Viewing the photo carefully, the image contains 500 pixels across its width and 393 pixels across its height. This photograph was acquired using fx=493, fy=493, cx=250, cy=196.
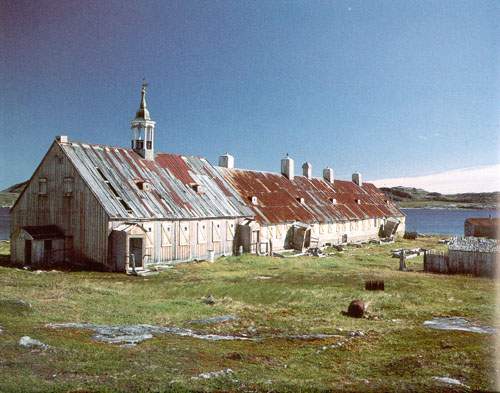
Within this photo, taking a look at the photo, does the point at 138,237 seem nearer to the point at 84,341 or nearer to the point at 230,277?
the point at 230,277

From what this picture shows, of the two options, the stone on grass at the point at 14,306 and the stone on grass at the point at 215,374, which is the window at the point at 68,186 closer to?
the stone on grass at the point at 14,306

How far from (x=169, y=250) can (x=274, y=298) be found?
1596 centimetres

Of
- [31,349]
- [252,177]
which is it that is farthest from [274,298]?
[252,177]

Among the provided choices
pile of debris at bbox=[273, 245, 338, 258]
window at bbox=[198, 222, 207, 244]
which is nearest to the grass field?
window at bbox=[198, 222, 207, 244]

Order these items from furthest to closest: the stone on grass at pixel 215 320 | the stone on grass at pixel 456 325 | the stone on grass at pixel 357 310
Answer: the stone on grass at pixel 357 310 → the stone on grass at pixel 215 320 → the stone on grass at pixel 456 325

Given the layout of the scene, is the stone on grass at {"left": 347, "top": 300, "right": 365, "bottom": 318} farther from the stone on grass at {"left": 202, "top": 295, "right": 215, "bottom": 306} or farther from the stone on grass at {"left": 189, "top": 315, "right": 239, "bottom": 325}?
the stone on grass at {"left": 202, "top": 295, "right": 215, "bottom": 306}

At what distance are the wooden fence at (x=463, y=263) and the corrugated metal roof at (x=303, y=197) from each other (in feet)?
59.5

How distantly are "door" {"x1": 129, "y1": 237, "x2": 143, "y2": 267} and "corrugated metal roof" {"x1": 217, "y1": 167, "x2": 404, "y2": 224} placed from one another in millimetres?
16436

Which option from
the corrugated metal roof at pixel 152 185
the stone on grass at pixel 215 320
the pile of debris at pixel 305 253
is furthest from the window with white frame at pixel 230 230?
the stone on grass at pixel 215 320

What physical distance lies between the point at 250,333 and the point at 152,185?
26282 mm

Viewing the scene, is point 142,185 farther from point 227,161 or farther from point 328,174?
point 328,174

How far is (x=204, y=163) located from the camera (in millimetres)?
54562

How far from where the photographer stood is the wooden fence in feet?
121

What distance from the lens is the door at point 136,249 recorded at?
3786 cm
